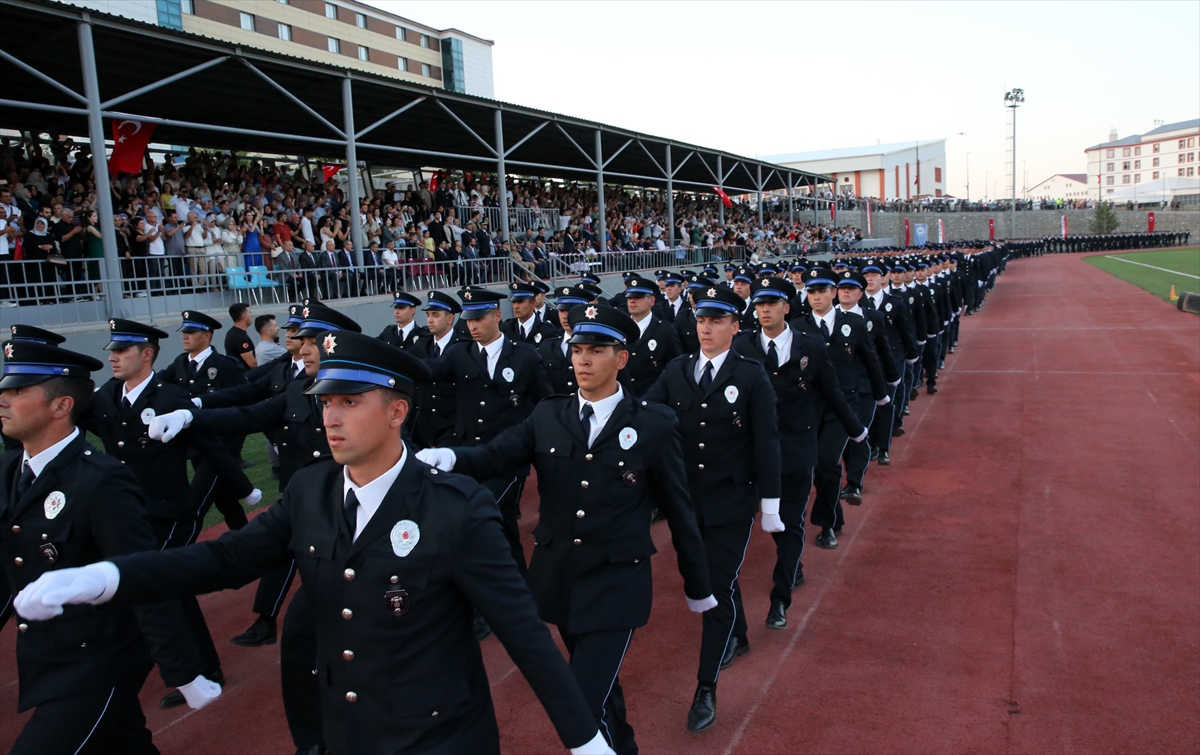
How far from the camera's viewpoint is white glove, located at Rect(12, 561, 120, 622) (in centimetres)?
188

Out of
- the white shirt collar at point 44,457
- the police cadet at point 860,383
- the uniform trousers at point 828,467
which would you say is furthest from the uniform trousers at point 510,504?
the police cadet at point 860,383

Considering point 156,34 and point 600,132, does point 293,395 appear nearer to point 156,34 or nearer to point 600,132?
point 156,34

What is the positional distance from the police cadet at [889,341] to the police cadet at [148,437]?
239 inches

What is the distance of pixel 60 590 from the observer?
193cm

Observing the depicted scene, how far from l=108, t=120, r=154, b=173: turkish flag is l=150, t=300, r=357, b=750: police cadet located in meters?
9.34

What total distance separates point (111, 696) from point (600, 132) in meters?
21.5

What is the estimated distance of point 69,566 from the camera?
303 cm

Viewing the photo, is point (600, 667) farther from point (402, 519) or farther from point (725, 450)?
point (725, 450)

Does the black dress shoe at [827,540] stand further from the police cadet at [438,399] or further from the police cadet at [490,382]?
the police cadet at [438,399]

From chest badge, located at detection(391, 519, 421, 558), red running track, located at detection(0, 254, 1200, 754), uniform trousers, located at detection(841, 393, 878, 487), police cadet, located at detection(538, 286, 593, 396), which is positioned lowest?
red running track, located at detection(0, 254, 1200, 754)

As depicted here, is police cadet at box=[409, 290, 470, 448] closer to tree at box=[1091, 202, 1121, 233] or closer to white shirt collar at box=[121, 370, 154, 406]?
white shirt collar at box=[121, 370, 154, 406]

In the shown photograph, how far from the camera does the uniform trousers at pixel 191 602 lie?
14.4ft

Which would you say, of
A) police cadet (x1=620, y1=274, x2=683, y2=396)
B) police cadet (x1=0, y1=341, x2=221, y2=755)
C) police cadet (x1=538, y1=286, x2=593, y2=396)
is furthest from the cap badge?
police cadet (x1=620, y1=274, x2=683, y2=396)

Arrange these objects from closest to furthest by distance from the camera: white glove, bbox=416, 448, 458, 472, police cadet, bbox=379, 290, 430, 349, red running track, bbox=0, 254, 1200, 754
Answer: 1. white glove, bbox=416, 448, 458, 472
2. red running track, bbox=0, 254, 1200, 754
3. police cadet, bbox=379, 290, 430, 349
